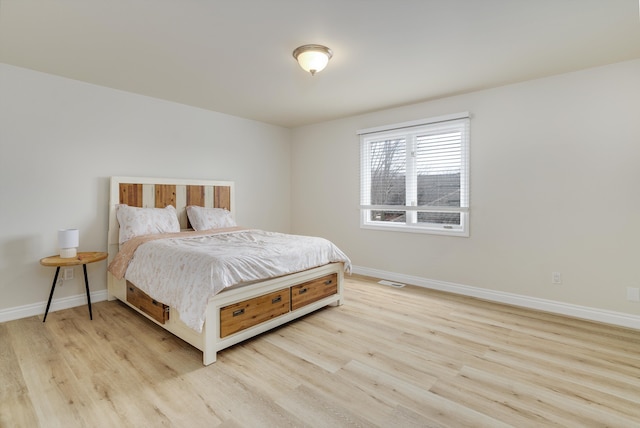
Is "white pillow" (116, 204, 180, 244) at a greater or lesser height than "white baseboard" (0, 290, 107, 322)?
greater

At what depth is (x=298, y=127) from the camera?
17.7 feet

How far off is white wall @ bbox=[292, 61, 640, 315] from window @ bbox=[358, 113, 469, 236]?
0.13 m

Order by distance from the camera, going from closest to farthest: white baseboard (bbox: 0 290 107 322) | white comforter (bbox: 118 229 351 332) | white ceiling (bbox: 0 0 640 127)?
1. white ceiling (bbox: 0 0 640 127)
2. white comforter (bbox: 118 229 351 332)
3. white baseboard (bbox: 0 290 107 322)

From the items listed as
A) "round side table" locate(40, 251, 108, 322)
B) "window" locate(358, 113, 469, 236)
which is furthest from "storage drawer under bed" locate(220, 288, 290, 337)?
"window" locate(358, 113, 469, 236)

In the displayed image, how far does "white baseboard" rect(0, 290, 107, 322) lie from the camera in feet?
9.60

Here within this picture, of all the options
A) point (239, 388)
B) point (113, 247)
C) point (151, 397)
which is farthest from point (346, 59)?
point (113, 247)

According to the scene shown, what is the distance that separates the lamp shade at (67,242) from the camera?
9.62 ft

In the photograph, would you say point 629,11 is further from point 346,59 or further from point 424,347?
point 424,347

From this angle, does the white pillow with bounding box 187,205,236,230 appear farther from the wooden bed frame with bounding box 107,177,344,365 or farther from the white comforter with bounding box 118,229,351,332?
the white comforter with bounding box 118,229,351,332

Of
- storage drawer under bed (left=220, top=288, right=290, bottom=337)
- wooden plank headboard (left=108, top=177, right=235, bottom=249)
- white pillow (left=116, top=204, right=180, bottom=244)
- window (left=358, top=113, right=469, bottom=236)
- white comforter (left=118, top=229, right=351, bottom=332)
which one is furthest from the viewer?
window (left=358, top=113, right=469, bottom=236)

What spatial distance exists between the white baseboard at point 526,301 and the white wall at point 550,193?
0.05 meters

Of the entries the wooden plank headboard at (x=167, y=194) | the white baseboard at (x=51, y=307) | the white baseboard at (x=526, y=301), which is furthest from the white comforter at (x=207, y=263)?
the white baseboard at (x=526, y=301)

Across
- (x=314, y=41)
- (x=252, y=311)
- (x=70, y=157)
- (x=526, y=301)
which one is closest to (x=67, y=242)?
(x=70, y=157)

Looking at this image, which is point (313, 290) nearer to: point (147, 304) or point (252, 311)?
point (252, 311)
